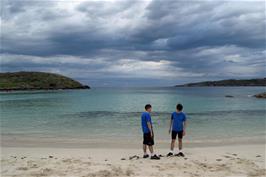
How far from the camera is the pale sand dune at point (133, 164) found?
821 centimetres

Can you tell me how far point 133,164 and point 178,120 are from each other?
2.73 m

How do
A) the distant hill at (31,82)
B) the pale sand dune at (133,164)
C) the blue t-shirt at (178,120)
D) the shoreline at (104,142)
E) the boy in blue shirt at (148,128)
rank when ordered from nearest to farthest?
the pale sand dune at (133,164), the boy in blue shirt at (148,128), the blue t-shirt at (178,120), the shoreline at (104,142), the distant hill at (31,82)

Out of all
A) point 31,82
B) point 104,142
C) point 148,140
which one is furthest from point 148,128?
point 31,82

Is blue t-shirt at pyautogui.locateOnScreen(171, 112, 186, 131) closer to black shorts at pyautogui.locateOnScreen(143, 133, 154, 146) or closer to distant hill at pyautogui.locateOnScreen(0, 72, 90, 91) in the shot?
black shorts at pyautogui.locateOnScreen(143, 133, 154, 146)

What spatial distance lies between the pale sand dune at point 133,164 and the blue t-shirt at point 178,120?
1213 mm

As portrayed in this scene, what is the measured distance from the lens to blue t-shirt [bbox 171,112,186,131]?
1071 cm

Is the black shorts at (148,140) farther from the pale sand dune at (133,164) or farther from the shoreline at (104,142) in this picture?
the shoreline at (104,142)

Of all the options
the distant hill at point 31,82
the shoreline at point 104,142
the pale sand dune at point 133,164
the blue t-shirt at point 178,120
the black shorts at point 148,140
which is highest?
the distant hill at point 31,82

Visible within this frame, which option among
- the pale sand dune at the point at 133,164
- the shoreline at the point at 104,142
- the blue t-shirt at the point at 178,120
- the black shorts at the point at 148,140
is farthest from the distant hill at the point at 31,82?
the blue t-shirt at the point at 178,120

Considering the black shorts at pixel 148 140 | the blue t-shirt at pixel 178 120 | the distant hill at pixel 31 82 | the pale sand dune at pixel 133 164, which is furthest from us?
the distant hill at pixel 31 82

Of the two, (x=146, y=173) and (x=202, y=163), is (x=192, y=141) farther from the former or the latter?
(x=146, y=173)

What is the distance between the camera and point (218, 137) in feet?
54.3

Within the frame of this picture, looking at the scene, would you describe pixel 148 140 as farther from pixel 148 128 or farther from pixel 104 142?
pixel 104 142

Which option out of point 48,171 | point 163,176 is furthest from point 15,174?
point 163,176
